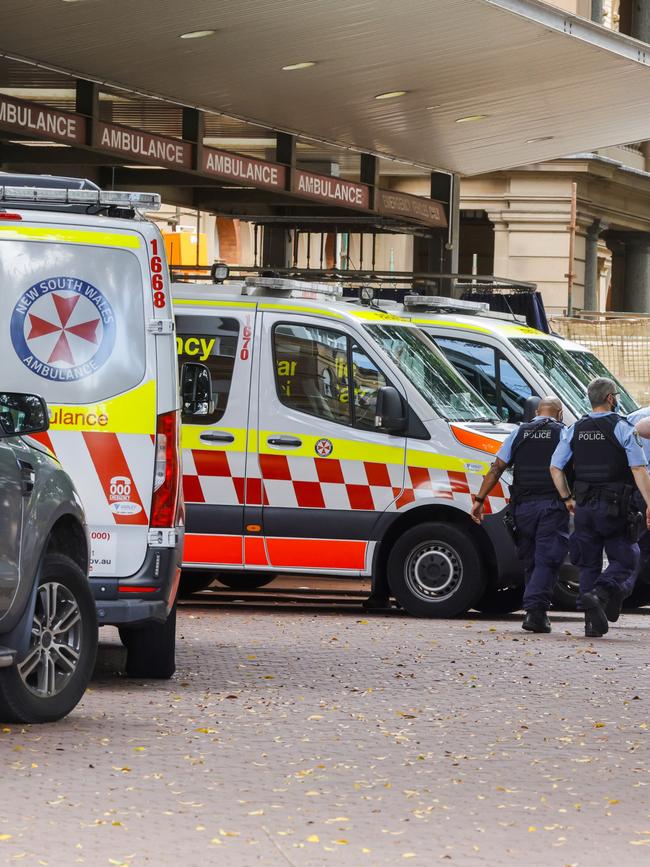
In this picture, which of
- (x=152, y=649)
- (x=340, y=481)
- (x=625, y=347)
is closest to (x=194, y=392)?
(x=340, y=481)

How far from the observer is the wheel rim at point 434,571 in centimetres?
1389

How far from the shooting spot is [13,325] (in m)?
9.07

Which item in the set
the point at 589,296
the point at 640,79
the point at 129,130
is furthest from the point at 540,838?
the point at 589,296

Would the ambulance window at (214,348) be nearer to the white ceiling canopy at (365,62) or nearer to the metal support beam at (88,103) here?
the white ceiling canopy at (365,62)

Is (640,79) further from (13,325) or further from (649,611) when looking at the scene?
(13,325)

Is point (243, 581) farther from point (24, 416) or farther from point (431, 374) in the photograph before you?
point (24, 416)

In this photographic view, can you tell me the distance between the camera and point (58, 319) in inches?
358

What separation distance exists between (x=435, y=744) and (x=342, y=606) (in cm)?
774

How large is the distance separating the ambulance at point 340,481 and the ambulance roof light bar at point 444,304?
6.43 ft

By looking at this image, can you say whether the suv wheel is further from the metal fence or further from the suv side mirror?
the metal fence

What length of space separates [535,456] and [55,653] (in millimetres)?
5640

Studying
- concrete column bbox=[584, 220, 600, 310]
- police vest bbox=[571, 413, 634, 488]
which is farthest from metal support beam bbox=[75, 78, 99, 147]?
concrete column bbox=[584, 220, 600, 310]

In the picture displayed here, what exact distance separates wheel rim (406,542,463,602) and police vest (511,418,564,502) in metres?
0.94

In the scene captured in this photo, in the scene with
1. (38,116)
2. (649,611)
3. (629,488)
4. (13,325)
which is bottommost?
(649,611)
